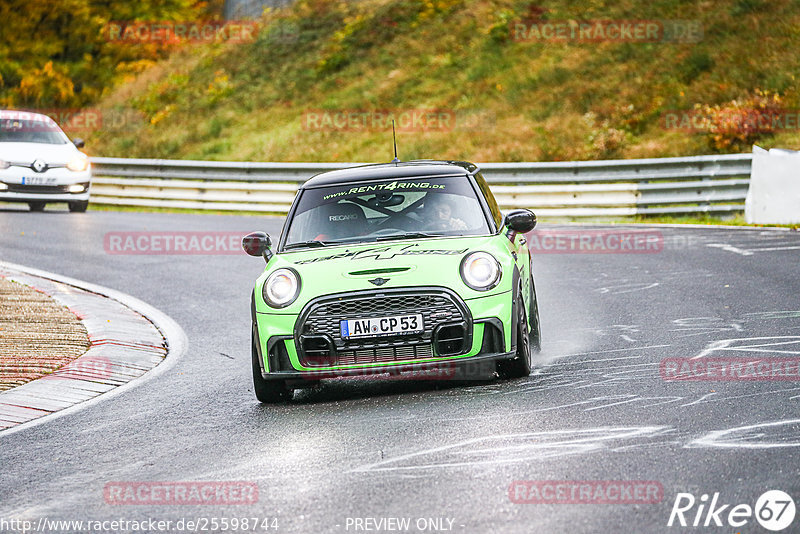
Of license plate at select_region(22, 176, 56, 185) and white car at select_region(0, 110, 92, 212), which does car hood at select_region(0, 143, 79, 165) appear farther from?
license plate at select_region(22, 176, 56, 185)

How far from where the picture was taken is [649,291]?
12078 millimetres

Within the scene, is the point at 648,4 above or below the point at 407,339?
above

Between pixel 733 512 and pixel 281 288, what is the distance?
143 inches

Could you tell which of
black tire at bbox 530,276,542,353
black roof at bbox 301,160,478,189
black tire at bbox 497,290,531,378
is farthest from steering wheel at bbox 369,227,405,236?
black tire at bbox 530,276,542,353

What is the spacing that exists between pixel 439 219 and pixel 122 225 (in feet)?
43.8

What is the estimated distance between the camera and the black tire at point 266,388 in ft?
25.3

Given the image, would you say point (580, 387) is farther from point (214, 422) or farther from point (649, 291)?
point (649, 291)

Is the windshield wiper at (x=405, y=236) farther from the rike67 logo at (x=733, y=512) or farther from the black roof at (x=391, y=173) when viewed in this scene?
the rike67 logo at (x=733, y=512)

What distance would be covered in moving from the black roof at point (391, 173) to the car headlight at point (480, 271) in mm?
1294

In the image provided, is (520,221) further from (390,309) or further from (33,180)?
(33,180)

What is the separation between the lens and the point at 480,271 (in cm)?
761

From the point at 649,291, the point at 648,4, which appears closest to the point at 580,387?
the point at 649,291

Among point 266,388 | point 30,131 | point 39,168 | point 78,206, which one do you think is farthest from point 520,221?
point 30,131

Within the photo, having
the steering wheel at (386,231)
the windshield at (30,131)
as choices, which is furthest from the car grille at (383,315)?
the windshield at (30,131)
